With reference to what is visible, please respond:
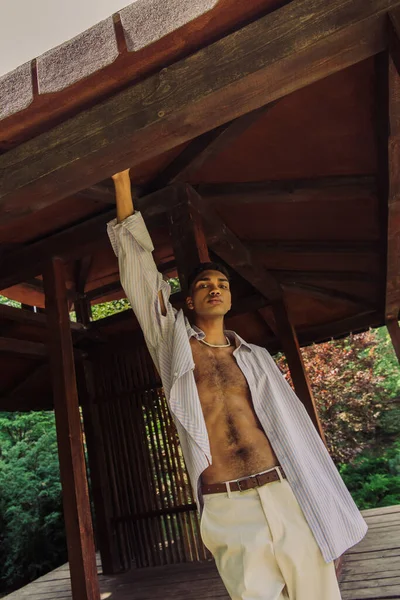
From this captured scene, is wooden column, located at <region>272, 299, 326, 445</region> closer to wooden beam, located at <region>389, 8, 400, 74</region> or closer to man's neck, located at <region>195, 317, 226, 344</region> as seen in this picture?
man's neck, located at <region>195, 317, 226, 344</region>

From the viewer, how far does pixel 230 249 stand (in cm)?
371

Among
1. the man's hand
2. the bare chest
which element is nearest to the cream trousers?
the bare chest

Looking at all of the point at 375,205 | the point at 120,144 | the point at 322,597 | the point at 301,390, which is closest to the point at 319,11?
the point at 120,144

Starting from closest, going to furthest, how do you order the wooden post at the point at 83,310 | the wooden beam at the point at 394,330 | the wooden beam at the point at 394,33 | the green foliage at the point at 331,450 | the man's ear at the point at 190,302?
the wooden beam at the point at 394,33 < the man's ear at the point at 190,302 < the wooden post at the point at 83,310 < the wooden beam at the point at 394,330 < the green foliage at the point at 331,450

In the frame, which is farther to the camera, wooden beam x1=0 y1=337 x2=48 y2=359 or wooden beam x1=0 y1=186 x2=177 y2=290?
wooden beam x1=0 y1=337 x2=48 y2=359

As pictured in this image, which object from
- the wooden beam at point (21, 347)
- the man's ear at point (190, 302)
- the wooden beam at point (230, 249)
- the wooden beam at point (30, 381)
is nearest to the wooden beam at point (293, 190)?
the wooden beam at point (230, 249)

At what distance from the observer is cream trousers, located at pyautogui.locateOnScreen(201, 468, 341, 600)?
160 centimetres

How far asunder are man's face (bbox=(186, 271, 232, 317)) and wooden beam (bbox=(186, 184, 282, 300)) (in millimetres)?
874

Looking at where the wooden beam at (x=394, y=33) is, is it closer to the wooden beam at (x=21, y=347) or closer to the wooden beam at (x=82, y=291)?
the wooden beam at (x=82, y=291)

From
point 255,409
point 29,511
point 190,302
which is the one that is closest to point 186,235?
point 190,302

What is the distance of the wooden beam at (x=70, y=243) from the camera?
2.94 metres

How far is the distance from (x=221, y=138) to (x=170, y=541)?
395 cm

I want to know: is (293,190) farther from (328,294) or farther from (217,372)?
(328,294)

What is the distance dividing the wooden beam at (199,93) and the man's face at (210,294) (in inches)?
28.2
